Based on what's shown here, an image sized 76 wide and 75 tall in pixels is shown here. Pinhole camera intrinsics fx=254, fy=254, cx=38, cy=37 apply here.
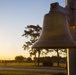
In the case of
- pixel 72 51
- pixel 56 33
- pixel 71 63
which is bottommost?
pixel 71 63

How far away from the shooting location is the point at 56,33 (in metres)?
2.35

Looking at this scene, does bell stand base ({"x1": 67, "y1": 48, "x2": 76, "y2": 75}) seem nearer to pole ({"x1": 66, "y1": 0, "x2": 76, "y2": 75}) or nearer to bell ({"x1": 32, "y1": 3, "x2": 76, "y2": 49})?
pole ({"x1": 66, "y1": 0, "x2": 76, "y2": 75})

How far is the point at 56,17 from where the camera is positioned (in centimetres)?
239

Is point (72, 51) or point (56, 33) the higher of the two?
point (56, 33)

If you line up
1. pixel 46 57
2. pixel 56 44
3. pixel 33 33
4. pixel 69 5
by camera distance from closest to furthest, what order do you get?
pixel 56 44, pixel 69 5, pixel 33 33, pixel 46 57

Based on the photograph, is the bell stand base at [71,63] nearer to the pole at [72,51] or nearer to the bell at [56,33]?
the pole at [72,51]

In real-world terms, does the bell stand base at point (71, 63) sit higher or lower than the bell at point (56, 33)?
lower

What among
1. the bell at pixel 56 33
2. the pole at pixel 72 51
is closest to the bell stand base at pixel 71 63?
the pole at pixel 72 51

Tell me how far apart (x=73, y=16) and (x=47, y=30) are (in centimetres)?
28

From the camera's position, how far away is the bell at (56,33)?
7.45ft

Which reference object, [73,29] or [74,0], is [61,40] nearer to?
[73,29]

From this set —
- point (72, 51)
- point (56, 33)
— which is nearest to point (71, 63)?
point (72, 51)

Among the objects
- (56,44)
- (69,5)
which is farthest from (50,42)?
(69,5)

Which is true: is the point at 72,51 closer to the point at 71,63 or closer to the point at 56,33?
the point at 71,63
